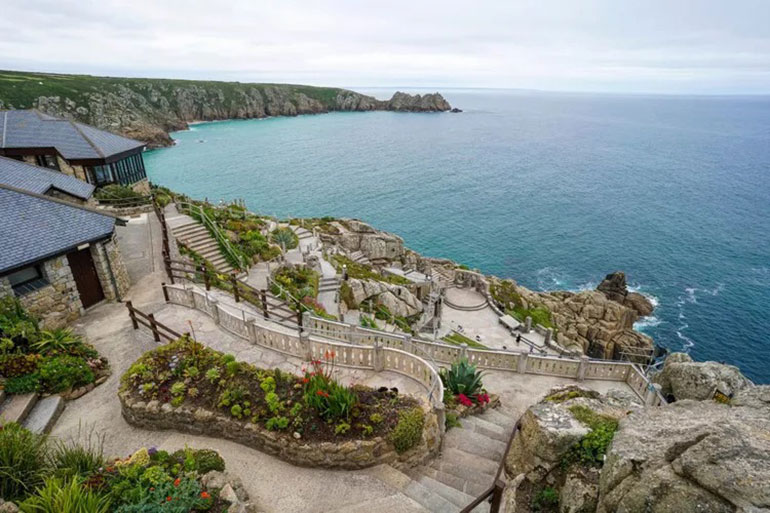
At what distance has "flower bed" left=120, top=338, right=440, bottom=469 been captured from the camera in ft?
32.6

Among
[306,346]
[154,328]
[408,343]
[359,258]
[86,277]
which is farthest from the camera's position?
[359,258]

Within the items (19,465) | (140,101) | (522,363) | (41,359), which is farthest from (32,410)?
(140,101)

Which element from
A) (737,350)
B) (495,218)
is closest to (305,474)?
(737,350)

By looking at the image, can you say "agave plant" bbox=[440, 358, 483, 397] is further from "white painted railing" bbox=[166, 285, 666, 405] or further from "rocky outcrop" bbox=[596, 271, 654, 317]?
"rocky outcrop" bbox=[596, 271, 654, 317]

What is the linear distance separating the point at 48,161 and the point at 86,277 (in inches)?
809

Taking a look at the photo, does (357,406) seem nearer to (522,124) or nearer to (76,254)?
(76,254)

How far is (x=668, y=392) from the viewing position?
16516 mm

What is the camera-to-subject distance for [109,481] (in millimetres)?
8203

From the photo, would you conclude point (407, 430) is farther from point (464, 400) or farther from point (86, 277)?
point (86, 277)

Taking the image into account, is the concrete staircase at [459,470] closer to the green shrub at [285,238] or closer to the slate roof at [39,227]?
the slate roof at [39,227]

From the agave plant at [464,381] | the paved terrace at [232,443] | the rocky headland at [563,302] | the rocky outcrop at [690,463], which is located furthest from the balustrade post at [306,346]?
the rocky headland at [563,302]

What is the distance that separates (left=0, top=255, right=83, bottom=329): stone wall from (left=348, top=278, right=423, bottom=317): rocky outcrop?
16.3 metres

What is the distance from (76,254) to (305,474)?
49.2 feet

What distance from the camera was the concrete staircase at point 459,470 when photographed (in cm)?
924
